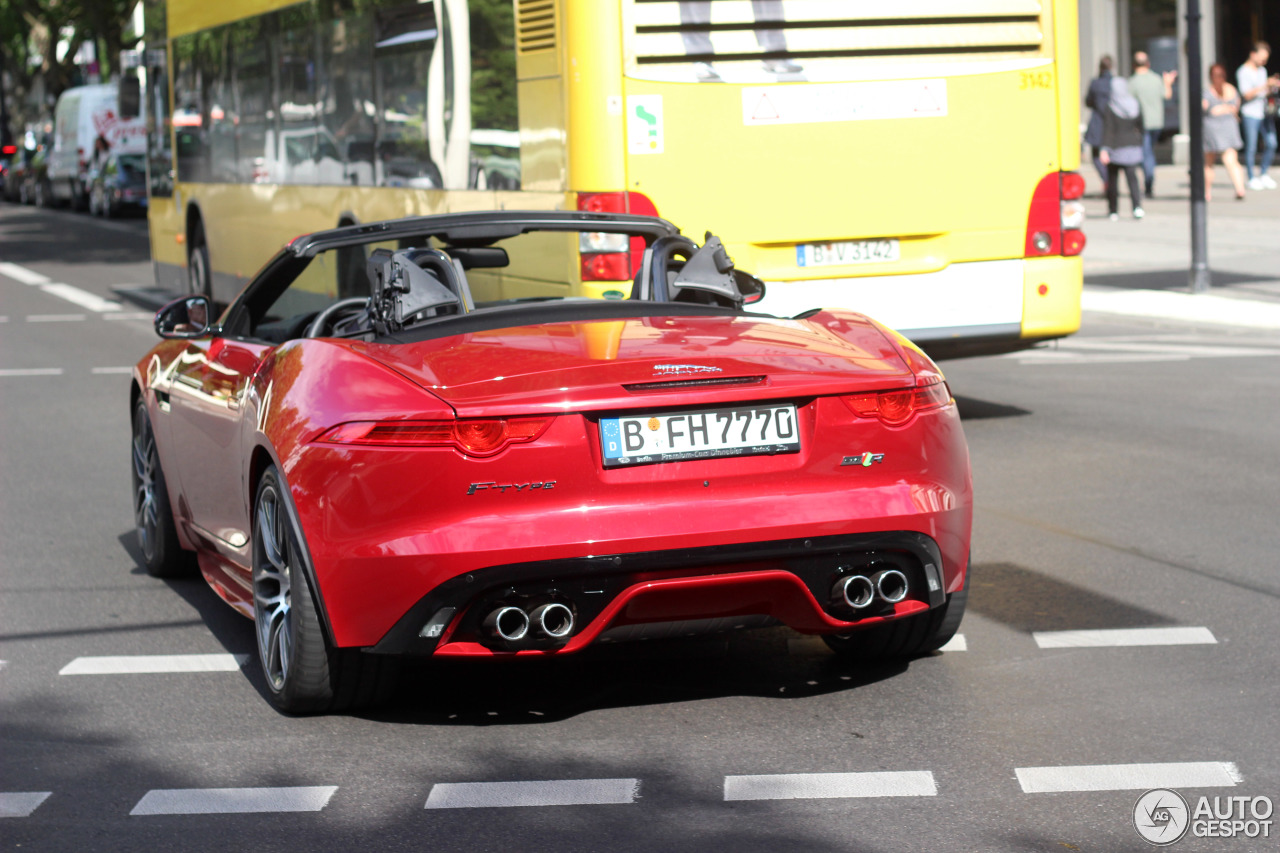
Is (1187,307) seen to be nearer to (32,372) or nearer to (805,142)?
(805,142)

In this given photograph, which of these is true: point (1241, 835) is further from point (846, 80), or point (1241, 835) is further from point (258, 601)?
point (846, 80)

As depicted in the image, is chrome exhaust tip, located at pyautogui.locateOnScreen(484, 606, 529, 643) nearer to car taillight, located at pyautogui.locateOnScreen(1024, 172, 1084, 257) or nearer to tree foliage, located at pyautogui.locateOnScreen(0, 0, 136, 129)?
car taillight, located at pyautogui.locateOnScreen(1024, 172, 1084, 257)

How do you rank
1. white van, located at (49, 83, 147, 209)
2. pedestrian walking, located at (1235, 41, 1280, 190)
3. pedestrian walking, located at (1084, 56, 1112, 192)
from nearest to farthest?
pedestrian walking, located at (1084, 56, 1112, 192) → pedestrian walking, located at (1235, 41, 1280, 190) → white van, located at (49, 83, 147, 209)

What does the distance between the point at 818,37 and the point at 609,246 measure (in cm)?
175

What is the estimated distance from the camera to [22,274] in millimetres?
26641

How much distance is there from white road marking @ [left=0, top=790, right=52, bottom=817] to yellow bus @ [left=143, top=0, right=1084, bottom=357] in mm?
5456

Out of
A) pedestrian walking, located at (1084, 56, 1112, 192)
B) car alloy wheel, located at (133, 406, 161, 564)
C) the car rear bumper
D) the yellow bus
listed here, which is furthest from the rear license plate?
pedestrian walking, located at (1084, 56, 1112, 192)

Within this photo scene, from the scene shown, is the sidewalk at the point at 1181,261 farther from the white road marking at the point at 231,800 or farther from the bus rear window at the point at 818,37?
the white road marking at the point at 231,800

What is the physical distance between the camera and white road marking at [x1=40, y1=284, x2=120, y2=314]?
20812mm

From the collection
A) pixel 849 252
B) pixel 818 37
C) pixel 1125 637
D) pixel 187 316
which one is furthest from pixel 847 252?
pixel 1125 637

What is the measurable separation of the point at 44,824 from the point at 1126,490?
17.8 feet

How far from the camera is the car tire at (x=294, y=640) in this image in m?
4.90

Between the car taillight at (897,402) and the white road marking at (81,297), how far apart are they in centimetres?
1659

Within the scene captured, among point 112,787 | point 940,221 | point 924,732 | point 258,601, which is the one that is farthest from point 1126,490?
point 112,787
